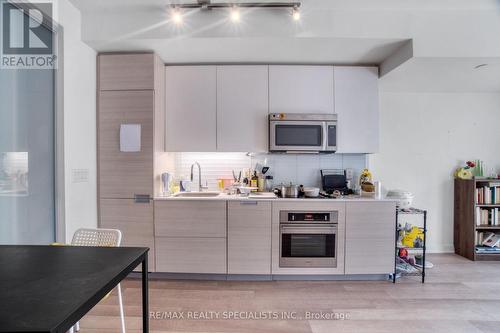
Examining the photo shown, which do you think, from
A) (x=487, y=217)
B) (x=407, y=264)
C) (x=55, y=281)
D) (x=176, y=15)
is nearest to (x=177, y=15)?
(x=176, y=15)

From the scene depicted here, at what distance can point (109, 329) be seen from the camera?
2.02 meters

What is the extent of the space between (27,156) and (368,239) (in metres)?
3.30

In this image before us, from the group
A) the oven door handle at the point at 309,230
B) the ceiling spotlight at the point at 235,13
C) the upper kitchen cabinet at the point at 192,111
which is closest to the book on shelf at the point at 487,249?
the oven door handle at the point at 309,230

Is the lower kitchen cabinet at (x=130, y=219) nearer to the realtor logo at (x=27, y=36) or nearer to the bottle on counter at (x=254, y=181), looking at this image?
the bottle on counter at (x=254, y=181)

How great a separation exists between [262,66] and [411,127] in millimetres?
2462

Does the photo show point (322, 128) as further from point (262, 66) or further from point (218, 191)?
Answer: point (218, 191)

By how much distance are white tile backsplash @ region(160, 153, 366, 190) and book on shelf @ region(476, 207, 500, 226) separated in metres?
1.75

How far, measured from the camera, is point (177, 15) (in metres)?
2.44

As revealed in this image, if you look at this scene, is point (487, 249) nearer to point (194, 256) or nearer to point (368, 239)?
point (368, 239)

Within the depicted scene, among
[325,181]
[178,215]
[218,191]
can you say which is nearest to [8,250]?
[178,215]

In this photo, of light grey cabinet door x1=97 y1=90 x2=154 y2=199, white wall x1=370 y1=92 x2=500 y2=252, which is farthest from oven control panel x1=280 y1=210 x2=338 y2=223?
light grey cabinet door x1=97 y1=90 x2=154 y2=199

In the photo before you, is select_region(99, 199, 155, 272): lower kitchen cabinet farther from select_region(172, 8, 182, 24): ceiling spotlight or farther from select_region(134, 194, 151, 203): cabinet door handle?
select_region(172, 8, 182, 24): ceiling spotlight

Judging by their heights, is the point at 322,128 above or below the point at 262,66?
below

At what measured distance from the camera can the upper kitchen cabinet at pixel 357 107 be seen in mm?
3094
